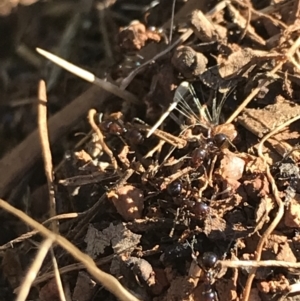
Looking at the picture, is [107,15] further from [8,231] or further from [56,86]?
[8,231]

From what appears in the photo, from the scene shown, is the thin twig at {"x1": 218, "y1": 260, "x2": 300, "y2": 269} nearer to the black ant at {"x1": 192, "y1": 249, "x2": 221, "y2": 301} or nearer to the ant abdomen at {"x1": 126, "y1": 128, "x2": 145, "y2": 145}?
the black ant at {"x1": 192, "y1": 249, "x2": 221, "y2": 301}

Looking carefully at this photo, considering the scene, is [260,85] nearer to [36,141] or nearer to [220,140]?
[220,140]

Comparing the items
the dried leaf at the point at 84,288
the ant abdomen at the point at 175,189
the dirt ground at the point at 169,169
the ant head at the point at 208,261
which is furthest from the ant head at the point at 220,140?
the dried leaf at the point at 84,288

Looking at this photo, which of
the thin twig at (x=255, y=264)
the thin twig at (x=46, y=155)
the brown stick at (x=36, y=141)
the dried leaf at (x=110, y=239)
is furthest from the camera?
the brown stick at (x=36, y=141)

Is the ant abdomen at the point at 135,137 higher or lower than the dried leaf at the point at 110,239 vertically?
higher

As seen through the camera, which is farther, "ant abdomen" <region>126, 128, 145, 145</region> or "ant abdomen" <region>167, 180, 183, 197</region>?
"ant abdomen" <region>126, 128, 145, 145</region>

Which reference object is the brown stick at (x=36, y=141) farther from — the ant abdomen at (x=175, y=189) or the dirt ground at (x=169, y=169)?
the ant abdomen at (x=175, y=189)

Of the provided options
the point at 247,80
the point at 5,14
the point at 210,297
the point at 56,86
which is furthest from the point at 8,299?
the point at 5,14

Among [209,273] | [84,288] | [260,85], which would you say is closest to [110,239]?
[84,288]

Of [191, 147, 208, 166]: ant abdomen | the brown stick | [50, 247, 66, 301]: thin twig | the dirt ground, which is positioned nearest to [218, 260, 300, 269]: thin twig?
the dirt ground
